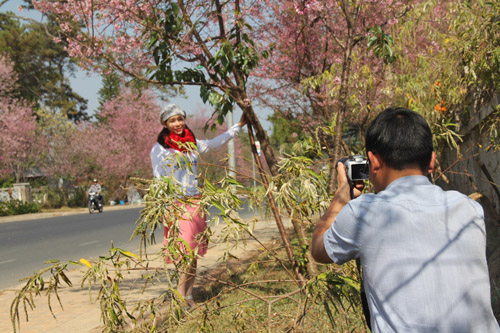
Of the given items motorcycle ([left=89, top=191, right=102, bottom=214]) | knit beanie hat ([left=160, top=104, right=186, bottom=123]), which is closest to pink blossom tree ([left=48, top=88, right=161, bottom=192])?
motorcycle ([left=89, top=191, right=102, bottom=214])

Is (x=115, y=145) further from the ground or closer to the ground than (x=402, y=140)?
closer to the ground

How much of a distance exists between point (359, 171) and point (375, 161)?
0.19m

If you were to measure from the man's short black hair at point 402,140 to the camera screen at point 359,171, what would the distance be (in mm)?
204

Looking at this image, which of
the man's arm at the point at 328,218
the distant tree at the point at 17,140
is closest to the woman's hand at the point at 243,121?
the man's arm at the point at 328,218

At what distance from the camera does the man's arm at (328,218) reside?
182cm

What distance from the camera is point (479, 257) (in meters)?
1.65

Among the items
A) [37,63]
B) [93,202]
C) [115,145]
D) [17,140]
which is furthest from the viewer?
[37,63]

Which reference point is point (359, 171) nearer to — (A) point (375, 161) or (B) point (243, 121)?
(A) point (375, 161)

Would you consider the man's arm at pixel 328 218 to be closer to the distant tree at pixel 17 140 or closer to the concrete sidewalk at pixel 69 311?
the concrete sidewalk at pixel 69 311

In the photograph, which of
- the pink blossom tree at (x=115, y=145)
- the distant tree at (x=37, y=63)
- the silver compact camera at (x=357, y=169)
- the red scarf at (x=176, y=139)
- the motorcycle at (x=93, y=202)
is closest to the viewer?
the silver compact camera at (x=357, y=169)

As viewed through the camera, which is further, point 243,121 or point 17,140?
point 17,140

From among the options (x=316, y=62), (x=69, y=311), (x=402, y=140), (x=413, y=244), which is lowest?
(x=69, y=311)

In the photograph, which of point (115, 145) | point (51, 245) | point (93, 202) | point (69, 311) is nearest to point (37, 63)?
point (115, 145)

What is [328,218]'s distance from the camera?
188cm
